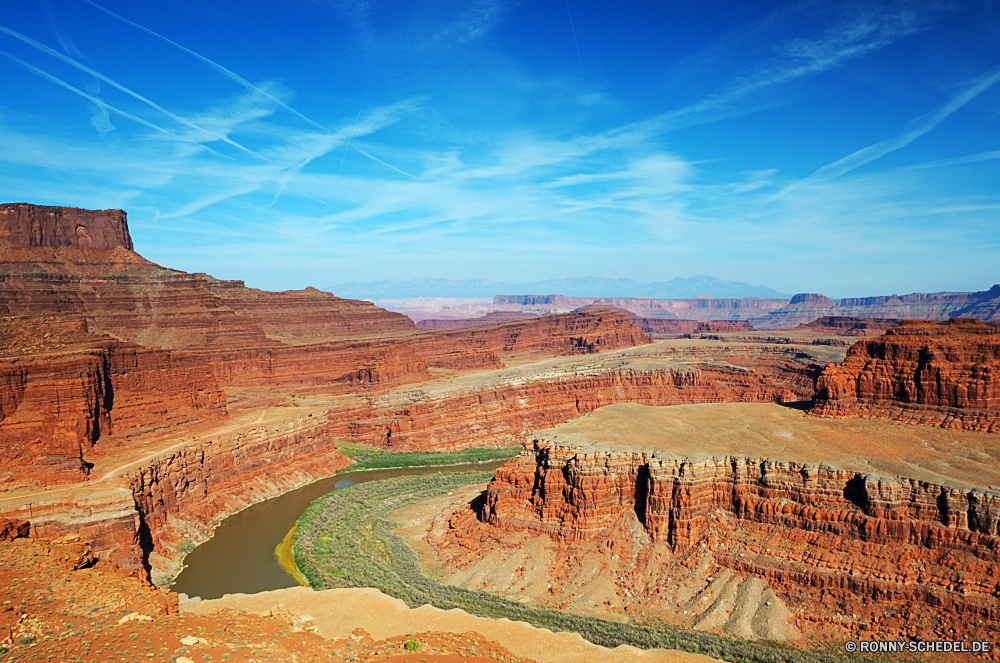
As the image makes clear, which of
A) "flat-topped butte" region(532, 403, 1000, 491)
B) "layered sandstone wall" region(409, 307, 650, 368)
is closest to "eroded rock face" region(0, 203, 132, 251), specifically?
"layered sandstone wall" region(409, 307, 650, 368)

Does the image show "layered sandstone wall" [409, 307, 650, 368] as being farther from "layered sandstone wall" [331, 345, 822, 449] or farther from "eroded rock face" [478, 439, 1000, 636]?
"eroded rock face" [478, 439, 1000, 636]

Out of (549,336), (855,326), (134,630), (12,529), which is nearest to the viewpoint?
(134,630)

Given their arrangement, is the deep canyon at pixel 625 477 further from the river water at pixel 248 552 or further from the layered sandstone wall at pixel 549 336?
the layered sandstone wall at pixel 549 336

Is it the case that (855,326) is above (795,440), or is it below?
above

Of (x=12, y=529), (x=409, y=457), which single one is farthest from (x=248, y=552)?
(x=409, y=457)

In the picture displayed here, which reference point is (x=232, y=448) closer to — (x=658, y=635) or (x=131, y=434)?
(x=131, y=434)

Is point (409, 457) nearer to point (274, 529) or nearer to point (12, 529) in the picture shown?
point (274, 529)
